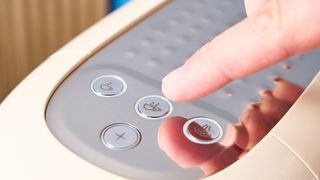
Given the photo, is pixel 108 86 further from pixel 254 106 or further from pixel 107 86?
pixel 254 106

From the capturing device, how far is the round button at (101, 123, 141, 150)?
40 cm


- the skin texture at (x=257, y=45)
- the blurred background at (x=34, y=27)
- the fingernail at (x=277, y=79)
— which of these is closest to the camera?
the skin texture at (x=257, y=45)

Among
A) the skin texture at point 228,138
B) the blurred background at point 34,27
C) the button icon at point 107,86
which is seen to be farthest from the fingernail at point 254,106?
the blurred background at point 34,27

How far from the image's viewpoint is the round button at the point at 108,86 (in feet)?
1.43

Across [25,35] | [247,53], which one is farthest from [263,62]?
[25,35]

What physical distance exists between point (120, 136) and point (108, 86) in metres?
0.05

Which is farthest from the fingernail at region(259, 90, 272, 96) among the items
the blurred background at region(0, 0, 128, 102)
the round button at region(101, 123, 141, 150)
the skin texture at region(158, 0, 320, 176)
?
the blurred background at region(0, 0, 128, 102)

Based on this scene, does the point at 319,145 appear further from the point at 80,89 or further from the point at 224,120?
the point at 80,89

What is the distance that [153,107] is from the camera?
429 mm

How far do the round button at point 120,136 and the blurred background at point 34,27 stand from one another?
0.47m

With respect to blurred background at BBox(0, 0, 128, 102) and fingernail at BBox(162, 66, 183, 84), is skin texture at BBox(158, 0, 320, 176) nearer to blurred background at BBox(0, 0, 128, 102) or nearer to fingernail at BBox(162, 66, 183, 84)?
fingernail at BBox(162, 66, 183, 84)

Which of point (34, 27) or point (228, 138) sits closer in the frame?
point (228, 138)

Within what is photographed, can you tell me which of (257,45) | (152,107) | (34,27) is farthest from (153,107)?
(34,27)

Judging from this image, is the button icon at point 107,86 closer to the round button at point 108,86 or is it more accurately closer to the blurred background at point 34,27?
the round button at point 108,86
